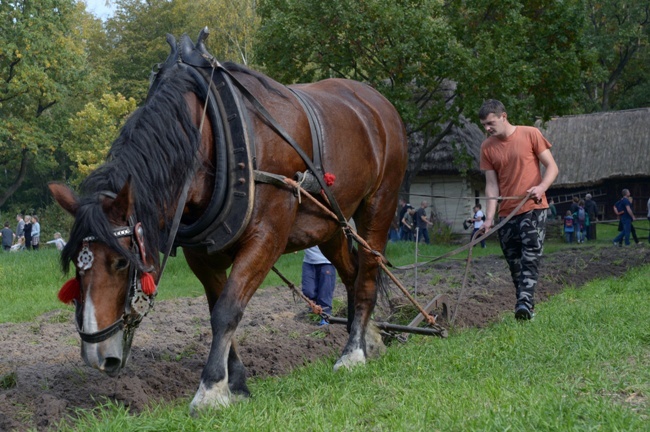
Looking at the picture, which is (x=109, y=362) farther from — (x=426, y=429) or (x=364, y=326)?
(x=364, y=326)

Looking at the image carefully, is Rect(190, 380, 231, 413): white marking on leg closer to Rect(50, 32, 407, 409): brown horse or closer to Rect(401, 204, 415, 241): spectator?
Rect(50, 32, 407, 409): brown horse

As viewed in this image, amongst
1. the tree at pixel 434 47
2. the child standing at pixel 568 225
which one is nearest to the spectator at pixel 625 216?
the tree at pixel 434 47

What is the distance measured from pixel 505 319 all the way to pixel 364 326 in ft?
5.49

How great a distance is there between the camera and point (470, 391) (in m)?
4.35

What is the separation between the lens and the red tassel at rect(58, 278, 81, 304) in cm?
425

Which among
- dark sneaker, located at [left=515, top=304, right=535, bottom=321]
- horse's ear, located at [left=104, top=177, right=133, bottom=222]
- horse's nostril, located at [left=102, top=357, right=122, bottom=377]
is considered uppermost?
horse's ear, located at [left=104, top=177, right=133, bottom=222]

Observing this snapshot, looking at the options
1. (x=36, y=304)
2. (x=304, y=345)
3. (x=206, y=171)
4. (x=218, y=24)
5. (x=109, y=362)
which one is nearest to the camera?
(x=109, y=362)

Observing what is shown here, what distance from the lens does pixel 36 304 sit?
12578mm

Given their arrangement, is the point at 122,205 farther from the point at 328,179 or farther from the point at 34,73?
the point at 34,73

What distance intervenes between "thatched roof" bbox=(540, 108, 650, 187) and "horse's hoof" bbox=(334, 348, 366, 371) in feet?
112

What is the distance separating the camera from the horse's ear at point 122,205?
4.29 metres

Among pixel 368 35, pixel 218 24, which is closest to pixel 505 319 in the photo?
pixel 368 35

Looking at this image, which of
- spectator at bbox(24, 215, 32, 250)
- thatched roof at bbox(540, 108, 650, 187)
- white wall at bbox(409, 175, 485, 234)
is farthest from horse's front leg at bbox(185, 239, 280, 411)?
thatched roof at bbox(540, 108, 650, 187)

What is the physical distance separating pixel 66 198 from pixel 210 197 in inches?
36.2
